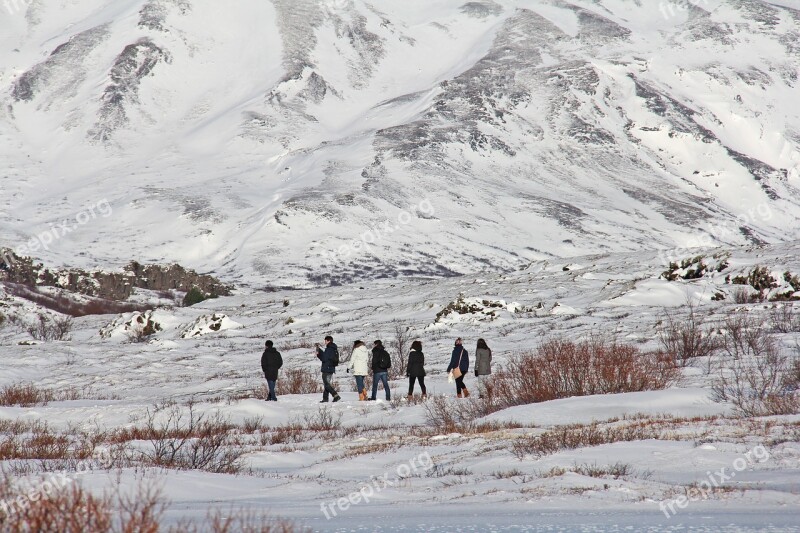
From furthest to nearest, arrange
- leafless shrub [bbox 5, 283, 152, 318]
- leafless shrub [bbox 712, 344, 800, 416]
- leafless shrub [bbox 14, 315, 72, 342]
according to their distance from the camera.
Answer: leafless shrub [bbox 5, 283, 152, 318] → leafless shrub [bbox 14, 315, 72, 342] → leafless shrub [bbox 712, 344, 800, 416]

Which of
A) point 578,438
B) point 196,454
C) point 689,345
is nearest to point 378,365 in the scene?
point 689,345

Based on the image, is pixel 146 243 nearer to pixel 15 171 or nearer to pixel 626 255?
pixel 15 171

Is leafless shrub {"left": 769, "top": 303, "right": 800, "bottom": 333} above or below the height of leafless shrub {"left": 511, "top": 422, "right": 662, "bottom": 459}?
above

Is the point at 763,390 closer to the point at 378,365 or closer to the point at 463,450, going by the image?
the point at 463,450

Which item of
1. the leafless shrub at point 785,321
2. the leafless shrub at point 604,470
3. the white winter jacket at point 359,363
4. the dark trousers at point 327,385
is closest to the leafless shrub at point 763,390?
the leafless shrub at point 604,470

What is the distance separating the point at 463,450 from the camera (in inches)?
439

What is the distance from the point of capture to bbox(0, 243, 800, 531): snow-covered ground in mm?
6453

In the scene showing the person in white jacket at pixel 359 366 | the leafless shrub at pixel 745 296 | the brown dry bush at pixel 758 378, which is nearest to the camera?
the brown dry bush at pixel 758 378

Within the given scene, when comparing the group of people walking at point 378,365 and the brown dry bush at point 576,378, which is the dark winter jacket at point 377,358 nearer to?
the group of people walking at point 378,365

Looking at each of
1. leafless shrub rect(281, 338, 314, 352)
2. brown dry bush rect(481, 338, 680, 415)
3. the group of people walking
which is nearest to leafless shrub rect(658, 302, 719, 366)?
brown dry bush rect(481, 338, 680, 415)

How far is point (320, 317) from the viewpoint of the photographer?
48.9 meters

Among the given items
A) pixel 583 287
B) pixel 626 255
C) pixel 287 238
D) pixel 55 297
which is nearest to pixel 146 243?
pixel 287 238

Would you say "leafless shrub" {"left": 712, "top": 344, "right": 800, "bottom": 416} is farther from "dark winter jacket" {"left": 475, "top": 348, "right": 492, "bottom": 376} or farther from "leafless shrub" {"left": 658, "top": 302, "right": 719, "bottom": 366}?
"dark winter jacket" {"left": 475, "top": 348, "right": 492, "bottom": 376}

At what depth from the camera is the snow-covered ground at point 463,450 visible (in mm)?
6453
